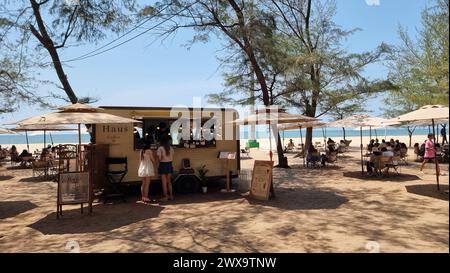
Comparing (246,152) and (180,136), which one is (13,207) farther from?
(246,152)

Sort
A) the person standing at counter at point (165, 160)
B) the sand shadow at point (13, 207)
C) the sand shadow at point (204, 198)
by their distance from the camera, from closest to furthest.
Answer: the sand shadow at point (13, 207), the sand shadow at point (204, 198), the person standing at counter at point (165, 160)

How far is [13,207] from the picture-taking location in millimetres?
8789

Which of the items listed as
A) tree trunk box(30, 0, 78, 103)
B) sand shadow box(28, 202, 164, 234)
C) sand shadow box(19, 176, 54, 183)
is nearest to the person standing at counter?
sand shadow box(28, 202, 164, 234)

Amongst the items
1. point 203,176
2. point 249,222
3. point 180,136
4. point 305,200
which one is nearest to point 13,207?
point 180,136

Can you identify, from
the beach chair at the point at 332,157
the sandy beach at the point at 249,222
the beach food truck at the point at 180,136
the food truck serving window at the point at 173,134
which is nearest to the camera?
the sandy beach at the point at 249,222

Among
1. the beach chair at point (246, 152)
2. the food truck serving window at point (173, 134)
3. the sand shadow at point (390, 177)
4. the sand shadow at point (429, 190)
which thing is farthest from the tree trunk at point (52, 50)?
the beach chair at point (246, 152)

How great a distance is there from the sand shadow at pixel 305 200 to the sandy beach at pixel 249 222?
0.02 m

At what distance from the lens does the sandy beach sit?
5.35 metres

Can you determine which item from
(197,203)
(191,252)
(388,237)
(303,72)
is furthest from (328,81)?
(191,252)

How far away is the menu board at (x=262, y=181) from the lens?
9.03 metres

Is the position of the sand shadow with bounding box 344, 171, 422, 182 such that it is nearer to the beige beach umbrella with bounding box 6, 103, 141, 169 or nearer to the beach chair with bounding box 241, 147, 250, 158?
the beige beach umbrella with bounding box 6, 103, 141, 169

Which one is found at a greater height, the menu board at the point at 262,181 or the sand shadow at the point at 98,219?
the menu board at the point at 262,181

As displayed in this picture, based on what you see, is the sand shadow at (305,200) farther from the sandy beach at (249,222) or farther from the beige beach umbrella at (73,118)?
the beige beach umbrella at (73,118)
